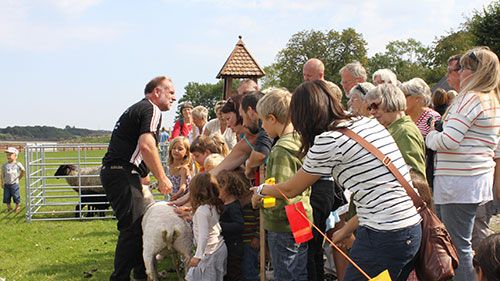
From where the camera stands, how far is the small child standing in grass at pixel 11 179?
12.7 metres

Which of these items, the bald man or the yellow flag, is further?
the bald man

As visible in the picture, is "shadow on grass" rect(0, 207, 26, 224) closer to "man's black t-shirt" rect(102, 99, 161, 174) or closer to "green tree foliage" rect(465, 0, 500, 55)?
"man's black t-shirt" rect(102, 99, 161, 174)

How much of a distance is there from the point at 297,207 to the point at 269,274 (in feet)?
6.99

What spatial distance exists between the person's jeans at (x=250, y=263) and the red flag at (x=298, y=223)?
4.68ft

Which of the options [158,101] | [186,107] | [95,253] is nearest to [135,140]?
[158,101]

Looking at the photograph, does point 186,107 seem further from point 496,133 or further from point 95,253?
point 496,133

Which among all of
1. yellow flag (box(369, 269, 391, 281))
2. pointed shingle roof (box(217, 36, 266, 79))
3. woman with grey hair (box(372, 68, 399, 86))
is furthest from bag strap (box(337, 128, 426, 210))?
pointed shingle roof (box(217, 36, 266, 79))

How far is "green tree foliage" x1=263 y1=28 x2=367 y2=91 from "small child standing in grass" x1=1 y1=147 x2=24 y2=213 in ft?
163

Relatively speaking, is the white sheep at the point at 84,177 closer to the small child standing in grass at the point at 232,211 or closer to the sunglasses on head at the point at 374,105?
the small child standing in grass at the point at 232,211

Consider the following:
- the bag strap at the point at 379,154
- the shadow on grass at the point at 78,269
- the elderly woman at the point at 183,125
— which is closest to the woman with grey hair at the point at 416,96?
the bag strap at the point at 379,154

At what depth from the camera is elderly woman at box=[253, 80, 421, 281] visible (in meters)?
2.97

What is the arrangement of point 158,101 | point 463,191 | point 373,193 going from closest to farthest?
point 373,193, point 463,191, point 158,101

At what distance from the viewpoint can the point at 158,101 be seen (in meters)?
5.96

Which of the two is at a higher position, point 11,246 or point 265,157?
point 265,157
